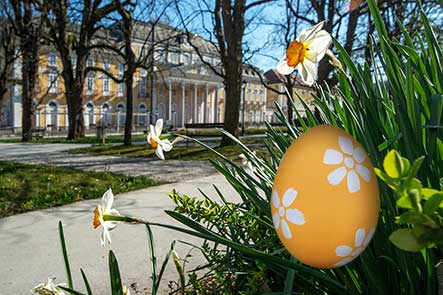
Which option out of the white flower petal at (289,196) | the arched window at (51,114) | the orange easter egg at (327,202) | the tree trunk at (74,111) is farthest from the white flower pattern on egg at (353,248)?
the arched window at (51,114)

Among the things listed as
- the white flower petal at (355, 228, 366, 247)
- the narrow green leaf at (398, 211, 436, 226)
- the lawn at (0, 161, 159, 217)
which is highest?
the narrow green leaf at (398, 211, 436, 226)

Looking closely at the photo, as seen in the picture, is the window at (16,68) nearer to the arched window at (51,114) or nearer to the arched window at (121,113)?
the arched window at (51,114)

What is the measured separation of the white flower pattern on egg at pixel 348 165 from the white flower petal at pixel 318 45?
0.79ft

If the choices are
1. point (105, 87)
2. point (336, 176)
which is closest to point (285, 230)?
point (336, 176)

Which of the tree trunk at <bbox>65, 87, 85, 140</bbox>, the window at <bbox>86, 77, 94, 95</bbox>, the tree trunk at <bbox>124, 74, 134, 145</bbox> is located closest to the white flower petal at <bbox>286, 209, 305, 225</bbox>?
the tree trunk at <bbox>124, 74, 134, 145</bbox>

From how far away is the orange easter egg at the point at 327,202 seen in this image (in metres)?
0.67

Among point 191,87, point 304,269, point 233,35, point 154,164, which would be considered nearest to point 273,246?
point 304,269

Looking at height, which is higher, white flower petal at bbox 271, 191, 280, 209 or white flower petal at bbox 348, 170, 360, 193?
white flower petal at bbox 348, 170, 360, 193

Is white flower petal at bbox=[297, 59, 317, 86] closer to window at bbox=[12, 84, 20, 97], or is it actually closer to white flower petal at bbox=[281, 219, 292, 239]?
white flower petal at bbox=[281, 219, 292, 239]

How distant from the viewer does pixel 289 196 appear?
694 mm

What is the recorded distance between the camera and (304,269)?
95cm

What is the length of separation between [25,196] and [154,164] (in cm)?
460

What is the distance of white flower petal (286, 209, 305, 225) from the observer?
26.5 inches

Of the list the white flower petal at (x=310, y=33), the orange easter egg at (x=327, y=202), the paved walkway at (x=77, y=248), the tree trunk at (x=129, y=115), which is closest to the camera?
the orange easter egg at (x=327, y=202)
